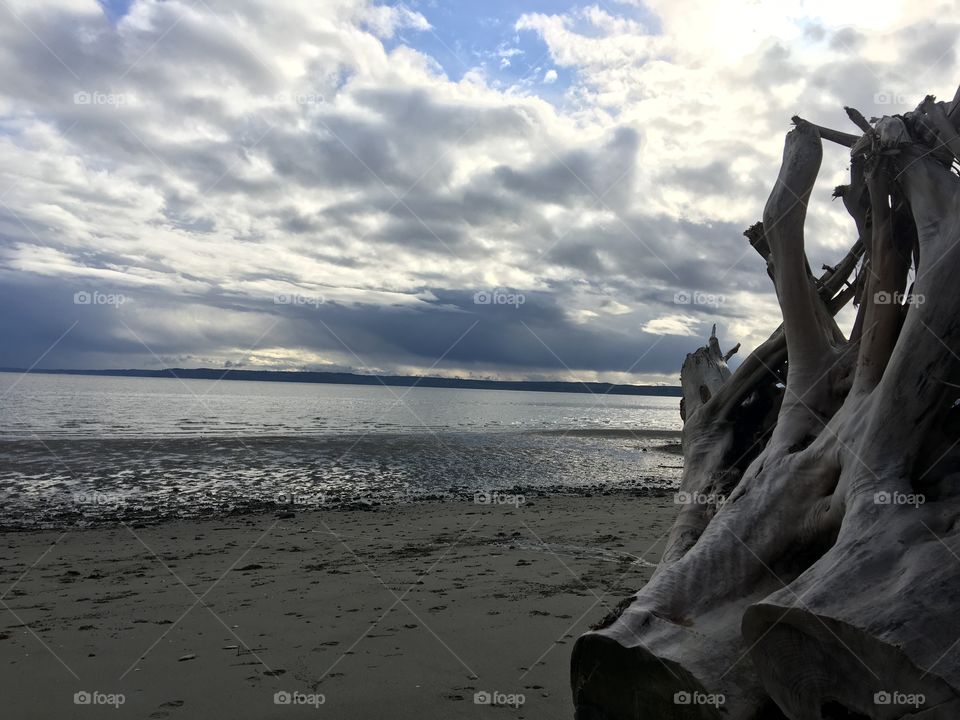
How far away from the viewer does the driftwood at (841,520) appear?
2.65 m

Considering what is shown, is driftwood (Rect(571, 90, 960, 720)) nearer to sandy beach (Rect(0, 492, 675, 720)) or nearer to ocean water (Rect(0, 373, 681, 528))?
sandy beach (Rect(0, 492, 675, 720))

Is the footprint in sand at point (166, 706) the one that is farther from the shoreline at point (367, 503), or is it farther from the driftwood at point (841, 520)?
the shoreline at point (367, 503)

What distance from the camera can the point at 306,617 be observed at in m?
5.97

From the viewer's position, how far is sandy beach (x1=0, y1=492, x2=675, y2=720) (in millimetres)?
4227

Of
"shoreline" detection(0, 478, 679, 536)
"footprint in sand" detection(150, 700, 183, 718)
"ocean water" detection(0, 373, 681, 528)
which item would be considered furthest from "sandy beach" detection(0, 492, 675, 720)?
"ocean water" detection(0, 373, 681, 528)

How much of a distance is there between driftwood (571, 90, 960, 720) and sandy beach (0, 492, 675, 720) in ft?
3.28

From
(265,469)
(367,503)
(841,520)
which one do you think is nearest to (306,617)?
(841,520)

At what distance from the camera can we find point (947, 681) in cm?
235

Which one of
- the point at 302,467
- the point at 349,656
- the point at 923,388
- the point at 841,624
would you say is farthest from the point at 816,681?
the point at 302,467

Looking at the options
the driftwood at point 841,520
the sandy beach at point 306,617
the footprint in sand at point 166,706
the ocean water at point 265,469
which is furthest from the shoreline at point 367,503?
the driftwood at point 841,520

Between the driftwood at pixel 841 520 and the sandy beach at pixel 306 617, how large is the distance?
1.00 m

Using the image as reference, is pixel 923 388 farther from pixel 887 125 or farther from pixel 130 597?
pixel 130 597

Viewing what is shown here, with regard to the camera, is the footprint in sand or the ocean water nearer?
the footprint in sand

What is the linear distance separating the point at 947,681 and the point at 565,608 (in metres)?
4.05
